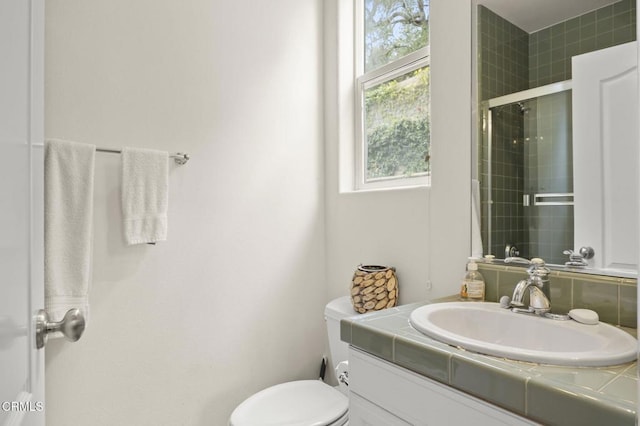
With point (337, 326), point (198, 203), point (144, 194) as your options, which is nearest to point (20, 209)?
point (144, 194)

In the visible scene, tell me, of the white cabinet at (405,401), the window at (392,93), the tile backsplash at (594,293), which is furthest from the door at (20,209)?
the window at (392,93)

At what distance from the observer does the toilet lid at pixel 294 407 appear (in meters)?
1.28

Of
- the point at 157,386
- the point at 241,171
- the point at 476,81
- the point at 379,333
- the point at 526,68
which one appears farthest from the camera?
the point at 241,171

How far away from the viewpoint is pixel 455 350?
0.75 metres

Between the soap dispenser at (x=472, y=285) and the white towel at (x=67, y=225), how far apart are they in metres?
1.27

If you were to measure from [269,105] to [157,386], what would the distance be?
1.35 meters

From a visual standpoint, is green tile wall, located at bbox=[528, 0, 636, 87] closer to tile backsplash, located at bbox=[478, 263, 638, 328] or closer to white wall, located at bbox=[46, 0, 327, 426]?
tile backsplash, located at bbox=[478, 263, 638, 328]

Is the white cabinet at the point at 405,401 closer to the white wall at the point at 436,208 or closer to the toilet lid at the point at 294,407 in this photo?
the toilet lid at the point at 294,407

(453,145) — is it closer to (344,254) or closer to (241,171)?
(344,254)

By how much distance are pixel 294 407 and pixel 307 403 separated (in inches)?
2.3

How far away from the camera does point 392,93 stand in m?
1.78

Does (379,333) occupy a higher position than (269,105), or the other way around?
(269,105)

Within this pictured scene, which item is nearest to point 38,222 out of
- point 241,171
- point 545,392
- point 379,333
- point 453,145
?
point 379,333

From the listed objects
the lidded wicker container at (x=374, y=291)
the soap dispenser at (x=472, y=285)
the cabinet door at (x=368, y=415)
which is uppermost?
the soap dispenser at (x=472, y=285)
